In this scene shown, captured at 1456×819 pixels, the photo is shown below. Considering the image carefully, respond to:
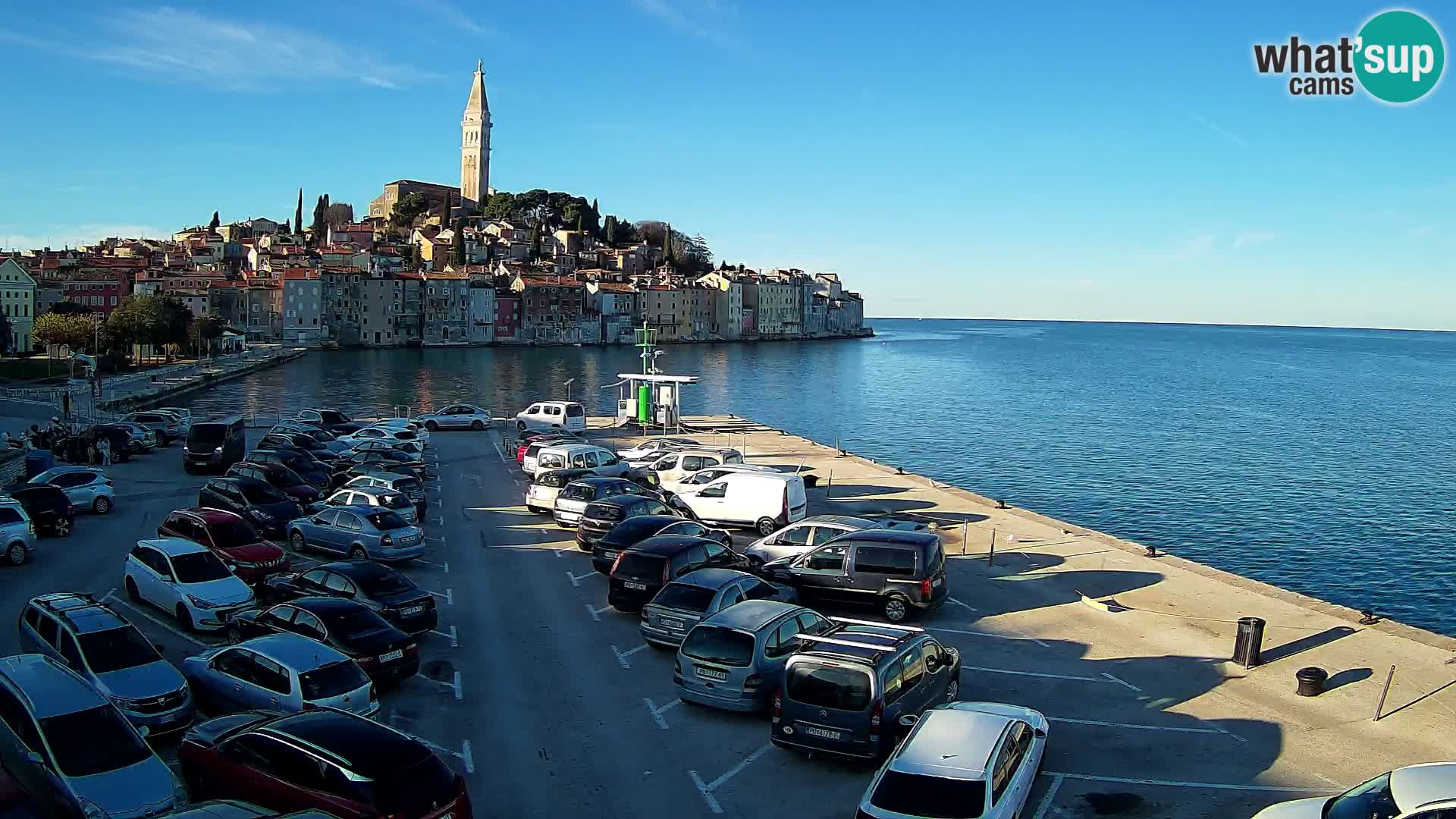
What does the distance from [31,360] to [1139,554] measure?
3346 inches

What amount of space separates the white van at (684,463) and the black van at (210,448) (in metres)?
12.1

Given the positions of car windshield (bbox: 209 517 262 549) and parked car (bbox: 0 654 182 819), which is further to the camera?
car windshield (bbox: 209 517 262 549)

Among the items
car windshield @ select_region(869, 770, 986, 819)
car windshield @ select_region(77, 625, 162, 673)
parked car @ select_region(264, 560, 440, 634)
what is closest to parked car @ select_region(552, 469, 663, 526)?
parked car @ select_region(264, 560, 440, 634)

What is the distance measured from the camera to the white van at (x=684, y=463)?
2809 centimetres

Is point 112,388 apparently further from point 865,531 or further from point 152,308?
point 865,531

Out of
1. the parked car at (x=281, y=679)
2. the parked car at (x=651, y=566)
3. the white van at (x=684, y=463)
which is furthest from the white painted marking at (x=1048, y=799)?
the white van at (x=684, y=463)

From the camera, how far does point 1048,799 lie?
9773 millimetres

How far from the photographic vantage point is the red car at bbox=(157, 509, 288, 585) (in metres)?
16.9

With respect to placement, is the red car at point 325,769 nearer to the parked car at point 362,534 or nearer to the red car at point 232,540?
the red car at point 232,540

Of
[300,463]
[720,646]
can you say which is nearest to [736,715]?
[720,646]

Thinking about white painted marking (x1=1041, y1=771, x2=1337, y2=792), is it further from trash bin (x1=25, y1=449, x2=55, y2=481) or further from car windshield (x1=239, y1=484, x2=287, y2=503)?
trash bin (x1=25, y1=449, x2=55, y2=481)

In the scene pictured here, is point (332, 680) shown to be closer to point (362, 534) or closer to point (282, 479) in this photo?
point (362, 534)

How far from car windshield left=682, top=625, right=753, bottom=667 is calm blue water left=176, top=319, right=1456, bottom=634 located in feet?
68.3

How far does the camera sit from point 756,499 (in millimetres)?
22391
